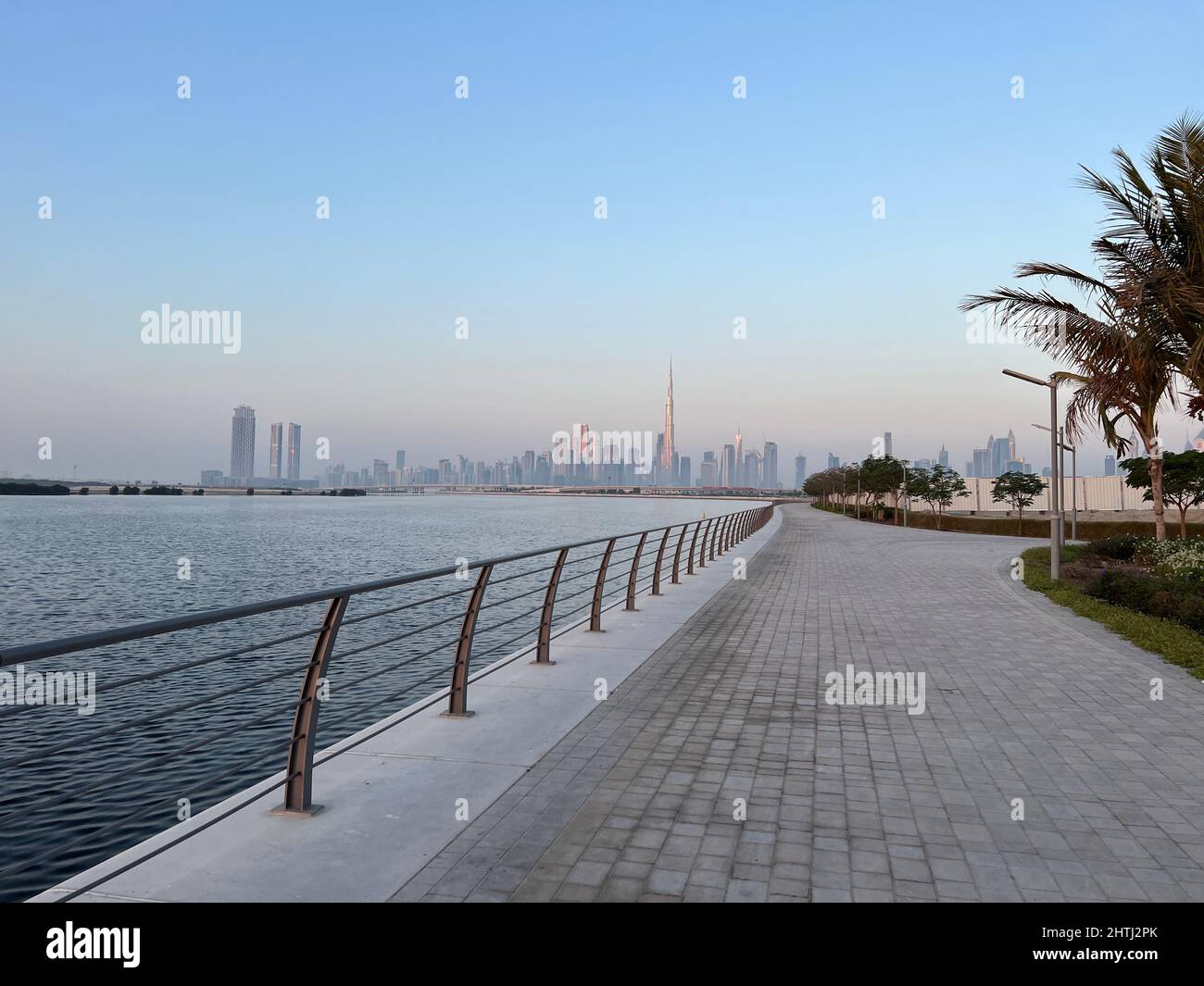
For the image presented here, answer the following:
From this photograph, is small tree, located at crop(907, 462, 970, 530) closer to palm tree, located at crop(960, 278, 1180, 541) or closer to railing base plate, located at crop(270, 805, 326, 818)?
palm tree, located at crop(960, 278, 1180, 541)

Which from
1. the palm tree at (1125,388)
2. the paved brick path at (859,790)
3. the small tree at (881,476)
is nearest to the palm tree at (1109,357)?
the palm tree at (1125,388)

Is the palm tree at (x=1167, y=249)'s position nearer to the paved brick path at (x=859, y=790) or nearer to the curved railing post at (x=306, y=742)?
the paved brick path at (x=859, y=790)

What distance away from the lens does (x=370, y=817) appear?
4.62 metres

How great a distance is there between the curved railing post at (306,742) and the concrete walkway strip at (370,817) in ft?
0.32

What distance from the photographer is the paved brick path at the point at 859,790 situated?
12.9 ft

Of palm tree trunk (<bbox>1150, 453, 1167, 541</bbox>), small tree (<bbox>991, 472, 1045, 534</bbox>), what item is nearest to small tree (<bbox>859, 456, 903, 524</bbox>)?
small tree (<bbox>991, 472, 1045, 534</bbox>)

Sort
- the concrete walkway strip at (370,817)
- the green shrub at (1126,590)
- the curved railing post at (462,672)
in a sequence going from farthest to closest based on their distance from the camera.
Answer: the green shrub at (1126,590) → the curved railing post at (462,672) → the concrete walkway strip at (370,817)

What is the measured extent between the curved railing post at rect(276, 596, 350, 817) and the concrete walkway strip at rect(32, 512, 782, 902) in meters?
0.10

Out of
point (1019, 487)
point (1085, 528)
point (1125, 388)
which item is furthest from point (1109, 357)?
point (1019, 487)

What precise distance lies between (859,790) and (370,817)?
2.90 metres

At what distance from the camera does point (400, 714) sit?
6.79m
